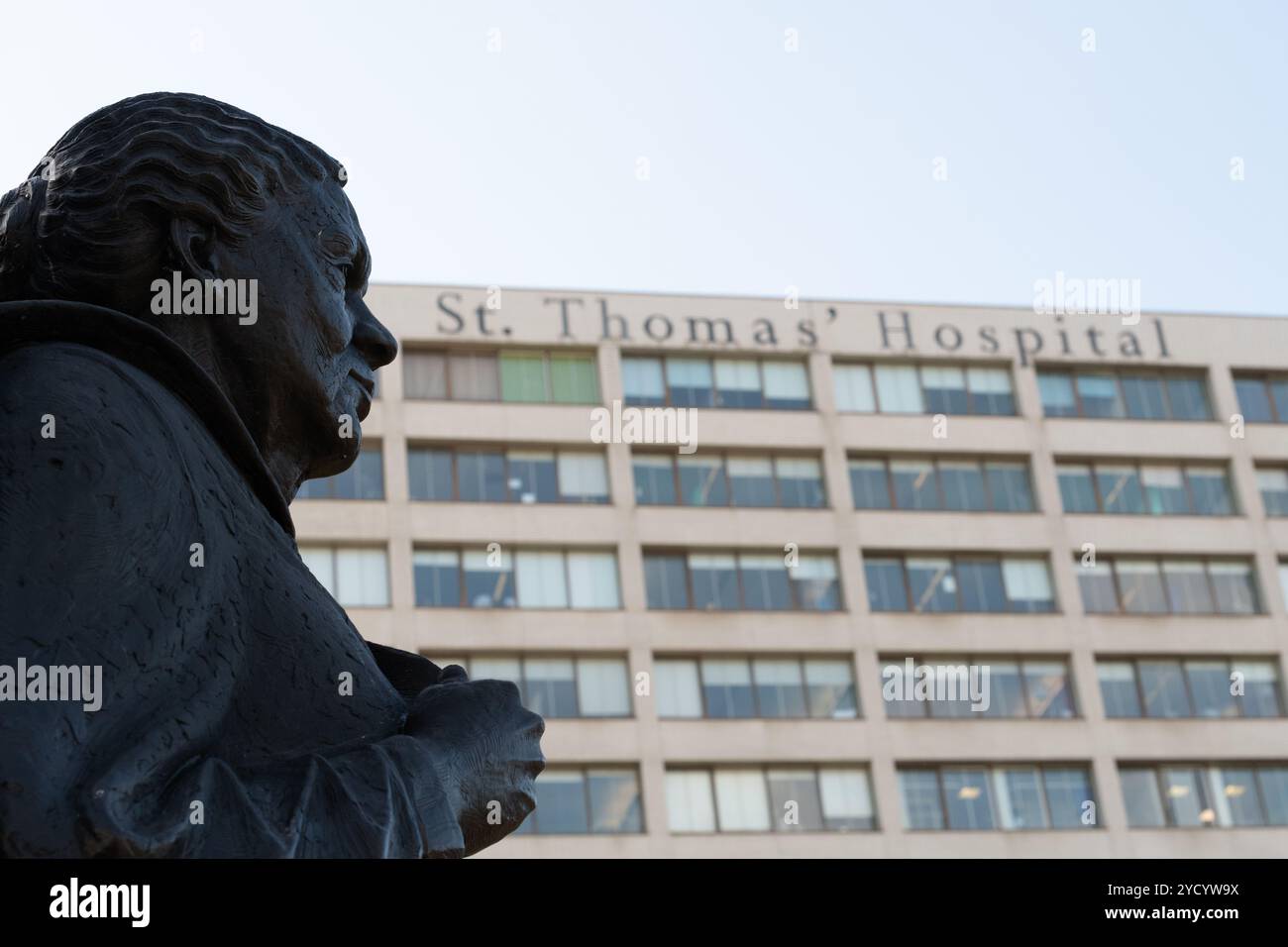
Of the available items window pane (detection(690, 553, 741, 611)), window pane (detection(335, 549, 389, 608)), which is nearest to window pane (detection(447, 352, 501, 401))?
window pane (detection(335, 549, 389, 608))

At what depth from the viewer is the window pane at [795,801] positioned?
39.6 meters

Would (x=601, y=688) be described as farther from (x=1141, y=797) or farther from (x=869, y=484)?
(x=1141, y=797)

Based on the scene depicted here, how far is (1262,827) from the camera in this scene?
4181cm

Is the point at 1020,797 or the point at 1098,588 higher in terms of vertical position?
the point at 1098,588

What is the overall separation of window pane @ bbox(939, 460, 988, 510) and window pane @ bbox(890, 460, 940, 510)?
0.87 ft

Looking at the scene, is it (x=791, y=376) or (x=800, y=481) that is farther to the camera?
(x=791, y=376)

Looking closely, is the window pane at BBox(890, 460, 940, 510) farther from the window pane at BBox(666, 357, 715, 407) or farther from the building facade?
the window pane at BBox(666, 357, 715, 407)

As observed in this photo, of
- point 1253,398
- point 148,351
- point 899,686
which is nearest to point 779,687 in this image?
point 899,686

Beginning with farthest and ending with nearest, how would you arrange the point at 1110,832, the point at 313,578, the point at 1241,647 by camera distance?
the point at 1241,647, the point at 1110,832, the point at 313,578

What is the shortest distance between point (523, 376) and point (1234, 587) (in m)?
17.9

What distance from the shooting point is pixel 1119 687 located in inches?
1692
